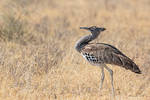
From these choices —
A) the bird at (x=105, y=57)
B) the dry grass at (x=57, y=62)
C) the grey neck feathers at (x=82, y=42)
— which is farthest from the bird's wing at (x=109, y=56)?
the dry grass at (x=57, y=62)

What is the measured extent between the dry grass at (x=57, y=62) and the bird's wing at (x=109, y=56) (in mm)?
441

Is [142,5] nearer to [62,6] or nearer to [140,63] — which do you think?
[62,6]

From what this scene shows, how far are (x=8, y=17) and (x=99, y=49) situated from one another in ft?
12.4

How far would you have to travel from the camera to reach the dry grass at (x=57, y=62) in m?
5.71

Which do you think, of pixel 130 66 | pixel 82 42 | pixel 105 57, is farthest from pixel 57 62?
pixel 130 66

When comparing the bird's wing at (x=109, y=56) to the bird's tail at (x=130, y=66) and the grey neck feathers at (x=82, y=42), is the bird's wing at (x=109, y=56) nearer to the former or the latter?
the bird's tail at (x=130, y=66)

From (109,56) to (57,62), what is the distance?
1361 mm

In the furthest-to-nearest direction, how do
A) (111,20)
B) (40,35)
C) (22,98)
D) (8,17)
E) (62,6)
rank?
(62,6)
(111,20)
(40,35)
(8,17)
(22,98)

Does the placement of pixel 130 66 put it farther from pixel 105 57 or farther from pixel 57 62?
pixel 57 62

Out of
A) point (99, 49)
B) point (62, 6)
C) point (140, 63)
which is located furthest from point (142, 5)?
point (99, 49)

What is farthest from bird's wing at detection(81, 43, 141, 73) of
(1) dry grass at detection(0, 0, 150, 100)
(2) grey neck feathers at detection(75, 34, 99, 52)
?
(1) dry grass at detection(0, 0, 150, 100)

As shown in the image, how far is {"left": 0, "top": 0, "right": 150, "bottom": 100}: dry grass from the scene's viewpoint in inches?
225

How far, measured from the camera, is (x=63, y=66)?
6848mm

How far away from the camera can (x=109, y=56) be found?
573 cm
